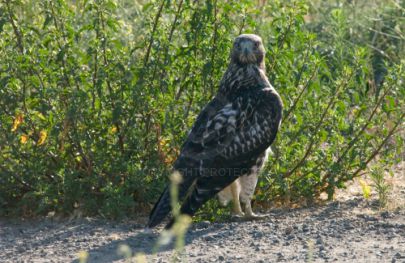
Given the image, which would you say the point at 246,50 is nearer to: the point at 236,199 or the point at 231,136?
the point at 231,136

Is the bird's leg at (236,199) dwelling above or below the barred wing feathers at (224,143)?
below

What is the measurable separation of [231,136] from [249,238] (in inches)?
35.0

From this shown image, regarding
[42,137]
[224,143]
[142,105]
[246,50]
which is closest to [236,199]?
[224,143]

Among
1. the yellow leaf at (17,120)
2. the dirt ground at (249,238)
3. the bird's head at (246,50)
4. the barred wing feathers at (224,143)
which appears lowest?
the dirt ground at (249,238)

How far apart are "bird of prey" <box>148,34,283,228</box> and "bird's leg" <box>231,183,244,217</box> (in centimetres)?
12

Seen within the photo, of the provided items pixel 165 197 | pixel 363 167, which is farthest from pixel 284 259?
pixel 363 167

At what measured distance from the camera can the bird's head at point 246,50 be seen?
309 inches

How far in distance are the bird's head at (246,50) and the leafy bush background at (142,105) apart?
0.11 m

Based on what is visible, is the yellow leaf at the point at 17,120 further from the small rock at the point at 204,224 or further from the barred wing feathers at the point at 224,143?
the small rock at the point at 204,224

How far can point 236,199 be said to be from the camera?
8055 millimetres

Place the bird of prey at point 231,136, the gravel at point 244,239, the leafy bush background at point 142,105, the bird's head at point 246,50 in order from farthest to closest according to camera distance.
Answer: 1. the bird's head at point 246,50
2. the leafy bush background at point 142,105
3. the bird of prey at point 231,136
4. the gravel at point 244,239

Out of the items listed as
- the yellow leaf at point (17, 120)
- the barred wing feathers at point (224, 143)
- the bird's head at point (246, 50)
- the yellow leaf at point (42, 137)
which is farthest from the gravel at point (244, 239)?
the bird's head at point (246, 50)

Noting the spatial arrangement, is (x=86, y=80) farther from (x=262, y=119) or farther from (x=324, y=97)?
(x=324, y=97)

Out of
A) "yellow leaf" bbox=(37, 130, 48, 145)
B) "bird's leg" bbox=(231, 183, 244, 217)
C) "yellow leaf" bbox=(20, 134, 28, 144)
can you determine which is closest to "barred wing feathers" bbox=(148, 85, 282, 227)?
"bird's leg" bbox=(231, 183, 244, 217)
